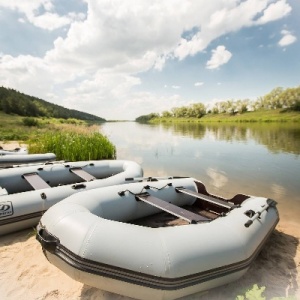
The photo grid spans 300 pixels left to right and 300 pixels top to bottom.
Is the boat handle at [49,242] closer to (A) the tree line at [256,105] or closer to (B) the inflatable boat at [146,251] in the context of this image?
(B) the inflatable boat at [146,251]

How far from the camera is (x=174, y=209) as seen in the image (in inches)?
155

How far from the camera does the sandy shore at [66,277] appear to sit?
3002 millimetres

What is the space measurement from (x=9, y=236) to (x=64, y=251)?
7.03 ft

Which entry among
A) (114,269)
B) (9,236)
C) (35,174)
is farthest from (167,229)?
(35,174)

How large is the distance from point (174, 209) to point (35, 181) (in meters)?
3.22

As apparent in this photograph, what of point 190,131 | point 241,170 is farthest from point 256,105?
point 241,170

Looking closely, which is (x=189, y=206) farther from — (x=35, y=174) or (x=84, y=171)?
(x=35, y=174)

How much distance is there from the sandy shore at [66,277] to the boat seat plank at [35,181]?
1140 millimetres

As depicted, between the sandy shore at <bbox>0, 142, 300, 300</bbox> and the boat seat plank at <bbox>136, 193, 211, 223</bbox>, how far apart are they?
0.88 m

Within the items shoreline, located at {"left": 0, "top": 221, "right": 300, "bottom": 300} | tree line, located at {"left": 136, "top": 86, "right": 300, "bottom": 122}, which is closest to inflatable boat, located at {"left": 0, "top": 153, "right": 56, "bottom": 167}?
shoreline, located at {"left": 0, "top": 221, "right": 300, "bottom": 300}

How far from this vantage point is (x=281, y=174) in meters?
9.72

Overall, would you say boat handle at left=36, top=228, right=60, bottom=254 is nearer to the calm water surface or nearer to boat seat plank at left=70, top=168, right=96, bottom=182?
boat seat plank at left=70, top=168, right=96, bottom=182

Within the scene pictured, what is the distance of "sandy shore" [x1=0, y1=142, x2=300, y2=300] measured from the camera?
300 centimetres

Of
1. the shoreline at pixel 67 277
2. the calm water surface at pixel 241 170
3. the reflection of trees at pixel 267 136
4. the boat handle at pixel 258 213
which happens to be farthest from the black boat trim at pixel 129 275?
the reflection of trees at pixel 267 136
